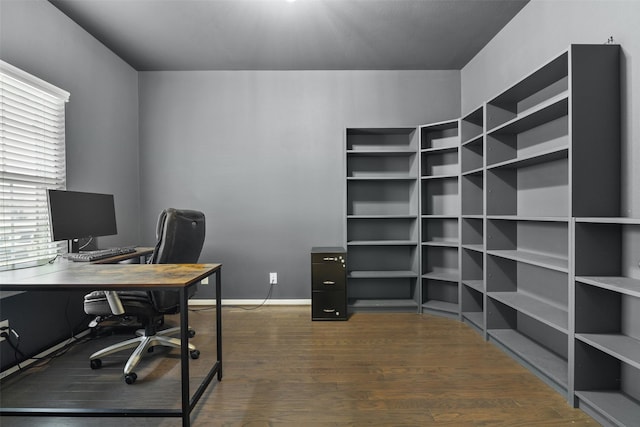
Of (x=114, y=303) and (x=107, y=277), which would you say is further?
(x=114, y=303)

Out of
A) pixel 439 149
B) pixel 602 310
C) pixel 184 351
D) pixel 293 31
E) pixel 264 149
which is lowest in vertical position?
pixel 184 351

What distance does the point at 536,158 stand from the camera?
2133 mm

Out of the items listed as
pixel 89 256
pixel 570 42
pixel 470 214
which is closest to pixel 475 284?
pixel 470 214

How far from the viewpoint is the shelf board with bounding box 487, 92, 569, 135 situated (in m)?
1.87

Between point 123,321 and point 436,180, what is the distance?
12.0 feet

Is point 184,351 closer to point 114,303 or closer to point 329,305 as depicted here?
point 114,303

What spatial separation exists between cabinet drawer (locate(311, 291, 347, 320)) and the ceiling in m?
2.57

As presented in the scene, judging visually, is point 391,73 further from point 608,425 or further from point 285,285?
point 608,425

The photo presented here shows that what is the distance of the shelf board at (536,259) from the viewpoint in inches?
76.9

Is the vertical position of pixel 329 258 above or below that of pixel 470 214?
below

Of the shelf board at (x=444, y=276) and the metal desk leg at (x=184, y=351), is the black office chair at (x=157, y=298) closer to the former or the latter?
the metal desk leg at (x=184, y=351)

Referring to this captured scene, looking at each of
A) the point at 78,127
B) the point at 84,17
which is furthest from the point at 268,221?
the point at 84,17

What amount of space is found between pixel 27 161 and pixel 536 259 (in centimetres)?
382

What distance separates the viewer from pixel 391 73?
374cm
